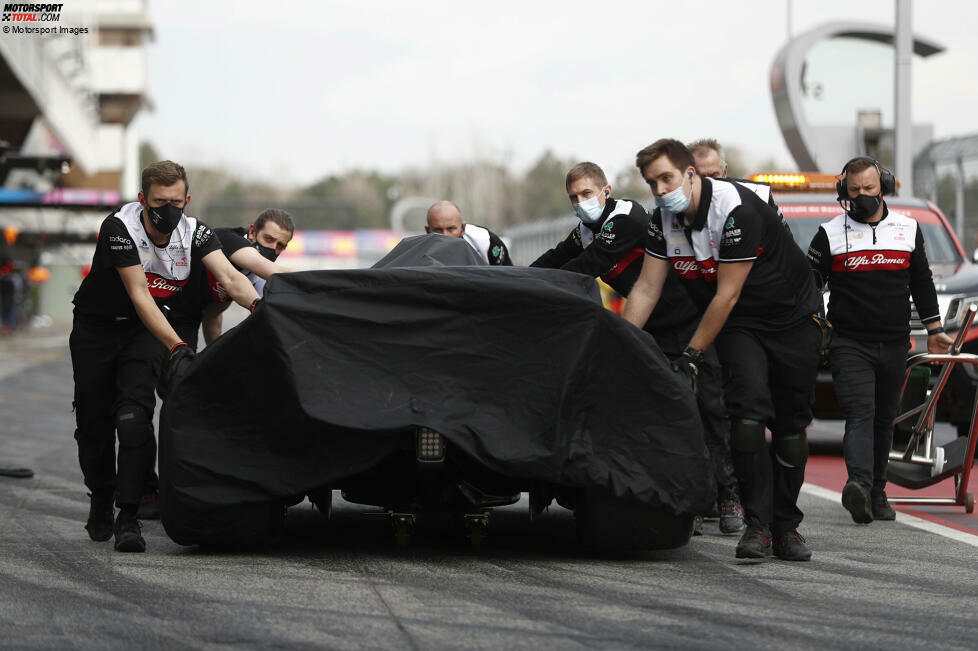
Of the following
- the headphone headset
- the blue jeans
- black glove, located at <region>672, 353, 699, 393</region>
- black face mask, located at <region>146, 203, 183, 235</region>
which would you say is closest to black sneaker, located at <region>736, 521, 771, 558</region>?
black glove, located at <region>672, 353, 699, 393</region>

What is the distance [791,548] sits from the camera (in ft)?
23.1

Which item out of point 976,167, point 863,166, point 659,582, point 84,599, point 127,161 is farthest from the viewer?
point 127,161

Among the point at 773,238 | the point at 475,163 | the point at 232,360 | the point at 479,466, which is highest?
the point at 475,163

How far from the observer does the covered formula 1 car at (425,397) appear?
21.0ft

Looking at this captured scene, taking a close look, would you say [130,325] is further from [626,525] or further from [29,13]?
[29,13]

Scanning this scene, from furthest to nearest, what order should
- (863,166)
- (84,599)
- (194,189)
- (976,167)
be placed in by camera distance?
1. (194,189)
2. (976,167)
3. (863,166)
4. (84,599)

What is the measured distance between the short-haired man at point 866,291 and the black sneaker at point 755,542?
1706 mm

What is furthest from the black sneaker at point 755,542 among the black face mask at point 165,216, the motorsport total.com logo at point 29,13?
the motorsport total.com logo at point 29,13

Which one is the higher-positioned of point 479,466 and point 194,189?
point 194,189

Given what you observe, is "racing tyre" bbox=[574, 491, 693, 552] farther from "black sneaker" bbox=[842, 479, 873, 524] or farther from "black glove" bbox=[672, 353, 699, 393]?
"black sneaker" bbox=[842, 479, 873, 524]

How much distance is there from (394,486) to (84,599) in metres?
1.60

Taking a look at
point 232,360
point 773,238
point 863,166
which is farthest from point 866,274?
point 232,360

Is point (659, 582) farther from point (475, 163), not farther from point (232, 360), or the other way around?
point (475, 163)

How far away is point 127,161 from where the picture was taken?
85.8 metres
